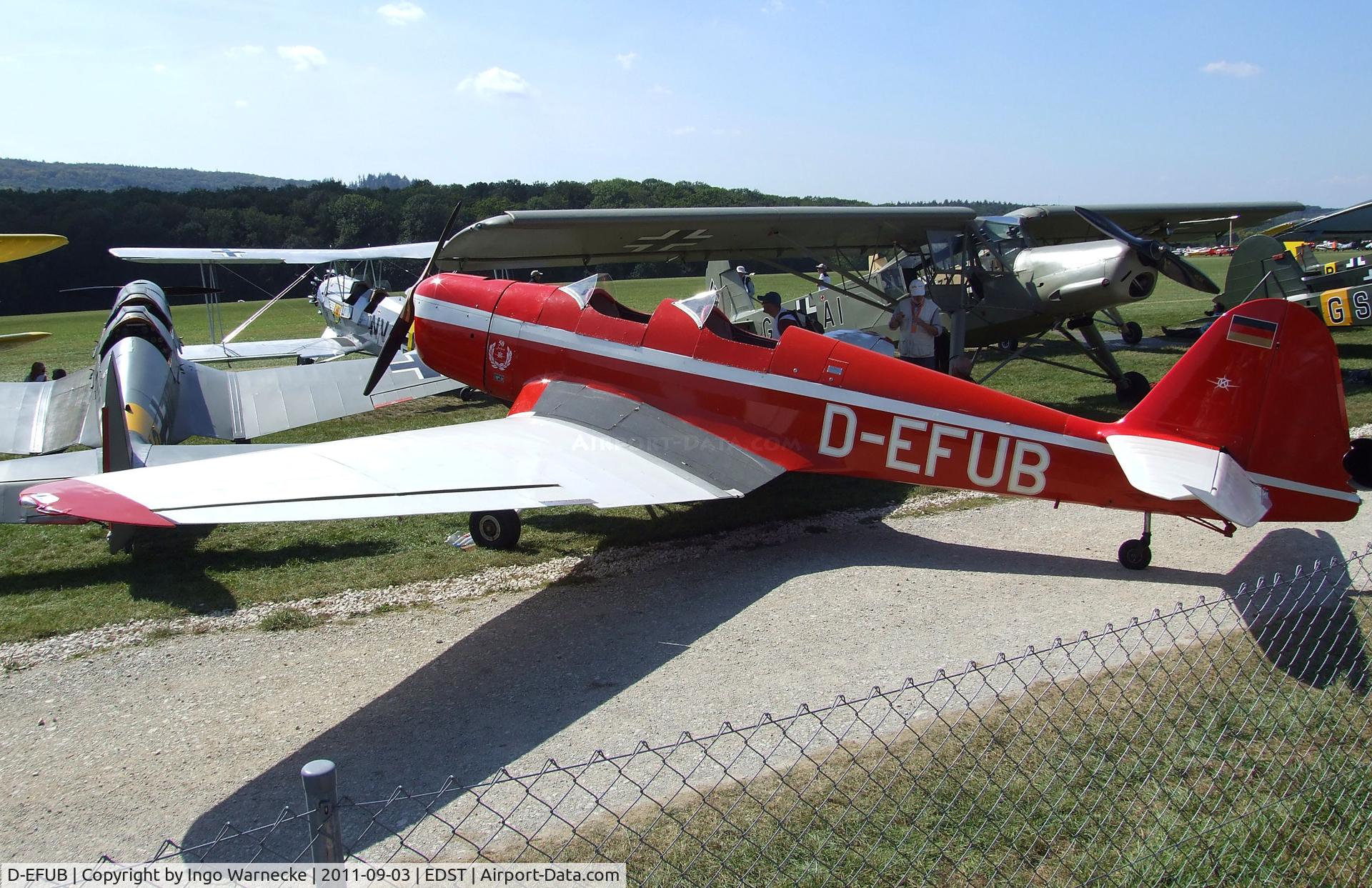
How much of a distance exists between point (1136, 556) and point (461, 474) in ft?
14.5

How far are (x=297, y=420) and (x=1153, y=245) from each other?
9637 mm

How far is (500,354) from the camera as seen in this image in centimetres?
786

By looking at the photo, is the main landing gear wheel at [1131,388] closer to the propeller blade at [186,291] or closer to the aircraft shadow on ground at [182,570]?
the aircraft shadow on ground at [182,570]

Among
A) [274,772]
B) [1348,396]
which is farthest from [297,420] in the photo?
[1348,396]

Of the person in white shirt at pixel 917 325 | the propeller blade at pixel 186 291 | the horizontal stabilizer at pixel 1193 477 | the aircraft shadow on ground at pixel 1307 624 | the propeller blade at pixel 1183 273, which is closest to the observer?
the aircraft shadow on ground at pixel 1307 624

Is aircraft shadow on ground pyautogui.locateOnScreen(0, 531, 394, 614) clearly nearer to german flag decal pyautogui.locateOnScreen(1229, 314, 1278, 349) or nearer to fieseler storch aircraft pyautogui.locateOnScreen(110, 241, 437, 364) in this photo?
german flag decal pyautogui.locateOnScreen(1229, 314, 1278, 349)

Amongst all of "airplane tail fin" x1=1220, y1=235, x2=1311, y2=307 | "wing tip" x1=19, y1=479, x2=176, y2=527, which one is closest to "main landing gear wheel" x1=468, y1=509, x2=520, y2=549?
"wing tip" x1=19, y1=479, x2=176, y2=527

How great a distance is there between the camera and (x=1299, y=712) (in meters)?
3.99

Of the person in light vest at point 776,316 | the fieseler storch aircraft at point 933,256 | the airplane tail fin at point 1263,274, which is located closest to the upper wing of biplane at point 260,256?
the fieseler storch aircraft at point 933,256

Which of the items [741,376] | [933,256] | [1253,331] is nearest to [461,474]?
[741,376]

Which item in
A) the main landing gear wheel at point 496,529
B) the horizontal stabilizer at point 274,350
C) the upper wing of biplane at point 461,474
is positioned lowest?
the main landing gear wheel at point 496,529

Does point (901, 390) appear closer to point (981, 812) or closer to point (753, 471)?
point (753, 471)

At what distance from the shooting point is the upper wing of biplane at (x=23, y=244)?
7422 mm

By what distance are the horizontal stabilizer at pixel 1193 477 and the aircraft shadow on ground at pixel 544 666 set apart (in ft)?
2.90
